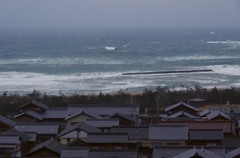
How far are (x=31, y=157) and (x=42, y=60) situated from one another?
80.3 feet

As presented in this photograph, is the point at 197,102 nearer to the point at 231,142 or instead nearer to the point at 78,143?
the point at 231,142

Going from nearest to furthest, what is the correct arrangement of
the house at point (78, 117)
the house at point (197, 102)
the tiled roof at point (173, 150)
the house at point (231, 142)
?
A: the tiled roof at point (173, 150) → the house at point (231, 142) → the house at point (78, 117) → the house at point (197, 102)

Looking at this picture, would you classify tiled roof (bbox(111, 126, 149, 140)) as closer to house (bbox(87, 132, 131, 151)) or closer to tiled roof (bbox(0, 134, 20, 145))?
house (bbox(87, 132, 131, 151))

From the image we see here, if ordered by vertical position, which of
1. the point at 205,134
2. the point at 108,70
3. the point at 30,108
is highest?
the point at 108,70

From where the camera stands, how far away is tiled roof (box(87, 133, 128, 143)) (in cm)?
913

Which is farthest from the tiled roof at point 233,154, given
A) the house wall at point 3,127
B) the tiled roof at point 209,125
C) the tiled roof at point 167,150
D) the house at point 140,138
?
the house wall at point 3,127

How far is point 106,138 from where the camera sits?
9.15 metres

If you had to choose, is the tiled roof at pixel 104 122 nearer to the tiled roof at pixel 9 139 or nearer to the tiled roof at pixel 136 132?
the tiled roof at pixel 136 132

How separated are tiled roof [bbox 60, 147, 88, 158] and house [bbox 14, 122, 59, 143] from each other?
8.44 ft

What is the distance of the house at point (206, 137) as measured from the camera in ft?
31.7

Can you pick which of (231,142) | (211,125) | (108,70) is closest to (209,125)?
(211,125)

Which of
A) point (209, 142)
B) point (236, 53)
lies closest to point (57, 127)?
point (209, 142)

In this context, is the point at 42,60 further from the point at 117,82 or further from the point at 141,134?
the point at 141,134

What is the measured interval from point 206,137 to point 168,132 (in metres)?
0.76
